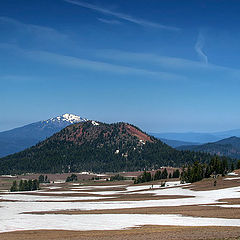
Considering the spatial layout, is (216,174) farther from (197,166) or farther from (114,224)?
(114,224)

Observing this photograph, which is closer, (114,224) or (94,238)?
(94,238)

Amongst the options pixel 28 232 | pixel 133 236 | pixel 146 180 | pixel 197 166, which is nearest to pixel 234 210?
pixel 133 236

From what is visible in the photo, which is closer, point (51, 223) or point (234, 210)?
point (51, 223)

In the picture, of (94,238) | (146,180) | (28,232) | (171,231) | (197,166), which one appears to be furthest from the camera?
(146,180)

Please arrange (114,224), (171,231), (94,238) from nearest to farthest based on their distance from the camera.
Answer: (94,238)
(171,231)
(114,224)

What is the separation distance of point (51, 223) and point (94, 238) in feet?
50.6

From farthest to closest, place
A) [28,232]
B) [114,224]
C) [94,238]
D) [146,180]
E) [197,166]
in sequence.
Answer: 1. [146,180]
2. [197,166]
3. [114,224]
4. [28,232]
5. [94,238]

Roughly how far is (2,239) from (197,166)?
12926cm

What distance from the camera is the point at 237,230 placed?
4062cm

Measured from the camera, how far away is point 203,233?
39.7 metres

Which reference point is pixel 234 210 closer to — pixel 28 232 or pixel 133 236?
pixel 133 236

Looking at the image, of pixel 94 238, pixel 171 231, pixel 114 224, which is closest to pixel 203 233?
pixel 171 231

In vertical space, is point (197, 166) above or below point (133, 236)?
above

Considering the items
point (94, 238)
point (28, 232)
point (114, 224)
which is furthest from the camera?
point (114, 224)
